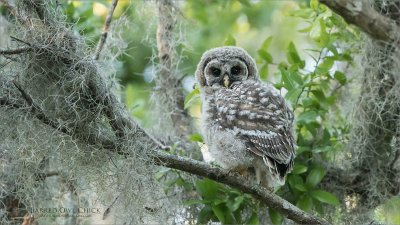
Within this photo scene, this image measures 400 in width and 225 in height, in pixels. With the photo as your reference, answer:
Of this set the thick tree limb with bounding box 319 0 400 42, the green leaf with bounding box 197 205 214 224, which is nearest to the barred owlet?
the green leaf with bounding box 197 205 214 224

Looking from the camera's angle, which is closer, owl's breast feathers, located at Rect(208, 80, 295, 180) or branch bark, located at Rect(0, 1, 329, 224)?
branch bark, located at Rect(0, 1, 329, 224)

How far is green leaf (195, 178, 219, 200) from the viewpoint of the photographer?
362 centimetres

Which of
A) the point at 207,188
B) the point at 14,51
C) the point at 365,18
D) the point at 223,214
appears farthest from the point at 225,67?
the point at 365,18

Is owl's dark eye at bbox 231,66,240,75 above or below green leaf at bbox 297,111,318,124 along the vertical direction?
above

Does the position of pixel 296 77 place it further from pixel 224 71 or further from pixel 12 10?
pixel 12 10

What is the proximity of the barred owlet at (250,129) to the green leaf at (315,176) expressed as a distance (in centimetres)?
27

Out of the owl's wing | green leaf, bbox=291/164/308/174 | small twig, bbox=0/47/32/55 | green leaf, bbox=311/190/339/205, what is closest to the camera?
small twig, bbox=0/47/32/55

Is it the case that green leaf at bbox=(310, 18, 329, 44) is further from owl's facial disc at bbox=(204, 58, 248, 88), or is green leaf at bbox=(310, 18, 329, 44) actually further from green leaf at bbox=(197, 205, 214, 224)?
green leaf at bbox=(197, 205, 214, 224)

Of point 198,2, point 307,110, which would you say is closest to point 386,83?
point 307,110

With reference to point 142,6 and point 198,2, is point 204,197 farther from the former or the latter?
point 198,2

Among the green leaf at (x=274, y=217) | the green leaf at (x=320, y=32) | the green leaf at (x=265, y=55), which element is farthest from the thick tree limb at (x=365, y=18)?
the green leaf at (x=265, y=55)

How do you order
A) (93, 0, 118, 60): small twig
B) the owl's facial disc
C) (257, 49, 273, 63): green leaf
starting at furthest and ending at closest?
(257, 49, 273, 63): green leaf
the owl's facial disc
(93, 0, 118, 60): small twig

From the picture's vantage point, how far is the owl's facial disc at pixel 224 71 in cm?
402

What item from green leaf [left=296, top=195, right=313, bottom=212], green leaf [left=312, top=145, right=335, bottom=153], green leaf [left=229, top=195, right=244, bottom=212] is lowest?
green leaf [left=296, top=195, right=313, bottom=212]
